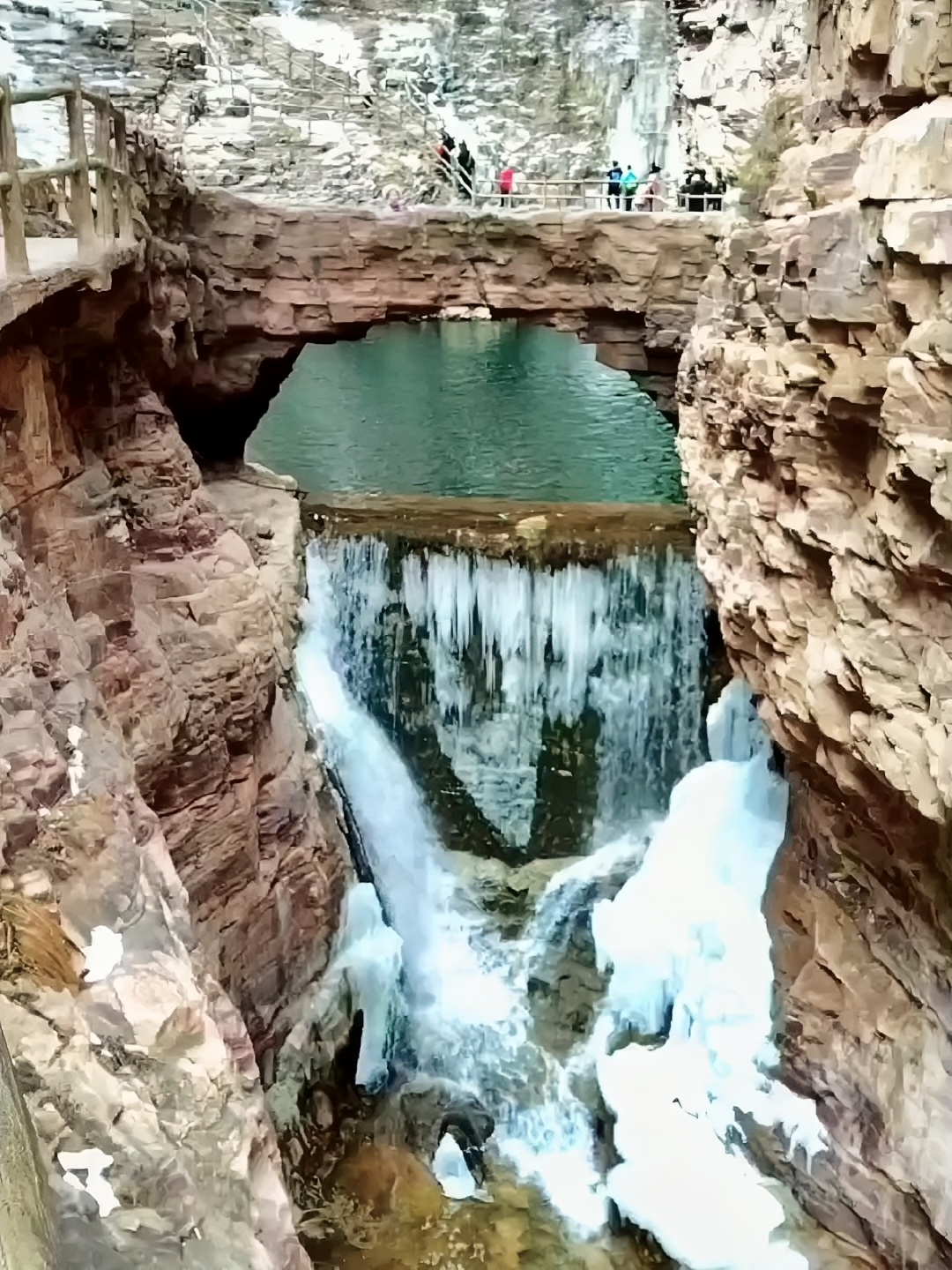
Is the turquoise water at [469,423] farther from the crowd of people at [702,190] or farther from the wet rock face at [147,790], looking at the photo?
the wet rock face at [147,790]

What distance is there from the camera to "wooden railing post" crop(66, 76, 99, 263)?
532 cm

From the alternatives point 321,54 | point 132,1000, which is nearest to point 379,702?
point 132,1000

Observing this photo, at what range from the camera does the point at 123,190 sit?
703cm

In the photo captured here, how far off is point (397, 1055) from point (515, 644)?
3.47 meters

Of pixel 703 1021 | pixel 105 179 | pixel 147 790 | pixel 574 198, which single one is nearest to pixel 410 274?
pixel 574 198

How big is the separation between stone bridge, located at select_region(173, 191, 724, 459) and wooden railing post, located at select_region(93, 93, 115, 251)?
349 centimetres

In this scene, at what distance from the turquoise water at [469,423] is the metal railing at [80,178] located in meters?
6.05

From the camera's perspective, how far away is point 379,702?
9867 mm

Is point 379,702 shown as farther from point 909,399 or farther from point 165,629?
point 909,399

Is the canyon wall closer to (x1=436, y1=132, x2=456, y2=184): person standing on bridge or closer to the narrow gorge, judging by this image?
the narrow gorge

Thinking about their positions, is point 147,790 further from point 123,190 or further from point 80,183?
point 123,190

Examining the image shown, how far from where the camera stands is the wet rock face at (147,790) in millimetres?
2648

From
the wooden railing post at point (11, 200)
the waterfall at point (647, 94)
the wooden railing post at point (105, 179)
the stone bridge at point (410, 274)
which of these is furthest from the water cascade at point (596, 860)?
the waterfall at point (647, 94)

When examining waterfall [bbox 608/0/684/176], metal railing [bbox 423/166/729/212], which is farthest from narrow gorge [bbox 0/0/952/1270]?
waterfall [bbox 608/0/684/176]
